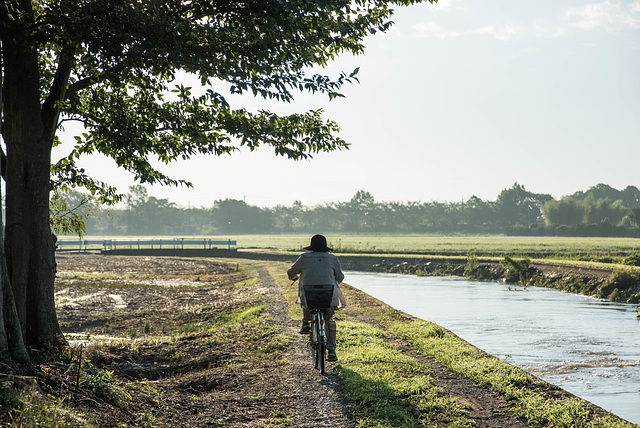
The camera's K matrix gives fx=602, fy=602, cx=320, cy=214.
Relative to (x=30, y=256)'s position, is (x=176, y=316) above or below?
below

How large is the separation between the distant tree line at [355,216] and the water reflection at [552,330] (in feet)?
436

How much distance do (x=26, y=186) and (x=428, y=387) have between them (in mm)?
6924

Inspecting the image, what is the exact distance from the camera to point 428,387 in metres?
8.30

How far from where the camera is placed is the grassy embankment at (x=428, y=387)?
6957 mm

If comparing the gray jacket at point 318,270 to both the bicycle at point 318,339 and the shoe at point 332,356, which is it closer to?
the bicycle at point 318,339

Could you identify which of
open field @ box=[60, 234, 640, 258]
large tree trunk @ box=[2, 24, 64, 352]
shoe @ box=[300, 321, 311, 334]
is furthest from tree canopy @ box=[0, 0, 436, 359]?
open field @ box=[60, 234, 640, 258]

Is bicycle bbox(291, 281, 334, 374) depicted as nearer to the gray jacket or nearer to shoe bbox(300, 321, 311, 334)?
the gray jacket

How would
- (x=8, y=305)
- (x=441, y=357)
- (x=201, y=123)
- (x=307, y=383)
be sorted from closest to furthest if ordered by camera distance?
(x=8, y=305) < (x=307, y=383) < (x=441, y=357) < (x=201, y=123)

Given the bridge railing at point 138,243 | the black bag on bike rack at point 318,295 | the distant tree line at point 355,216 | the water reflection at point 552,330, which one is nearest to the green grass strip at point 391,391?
the black bag on bike rack at point 318,295

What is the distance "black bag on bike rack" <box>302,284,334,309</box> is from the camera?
30.0 feet

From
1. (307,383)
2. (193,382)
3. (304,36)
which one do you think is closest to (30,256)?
(193,382)

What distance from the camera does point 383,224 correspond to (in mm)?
173000

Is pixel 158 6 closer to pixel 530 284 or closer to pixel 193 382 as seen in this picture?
pixel 193 382

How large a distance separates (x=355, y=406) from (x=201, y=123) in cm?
651
